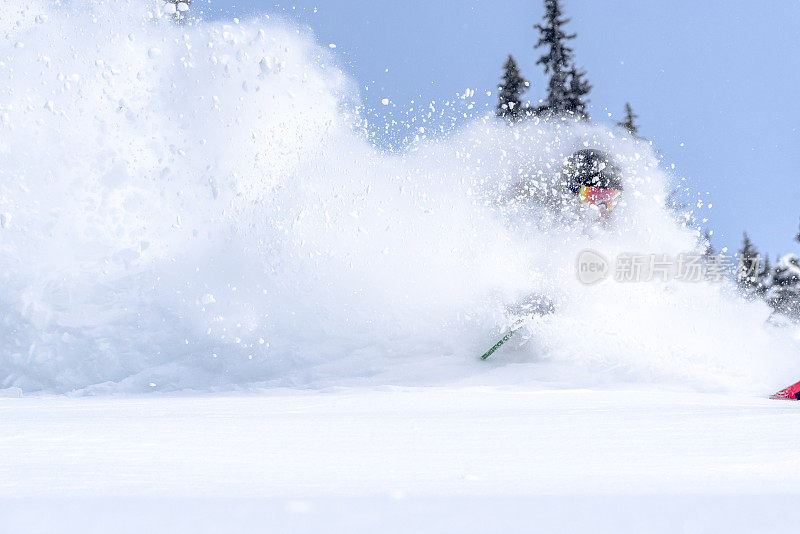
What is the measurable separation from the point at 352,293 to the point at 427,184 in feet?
7.47

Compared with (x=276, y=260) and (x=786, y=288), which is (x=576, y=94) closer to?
(x=276, y=260)

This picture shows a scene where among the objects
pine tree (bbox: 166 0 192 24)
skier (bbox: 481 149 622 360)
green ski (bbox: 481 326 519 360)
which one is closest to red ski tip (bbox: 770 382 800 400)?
green ski (bbox: 481 326 519 360)

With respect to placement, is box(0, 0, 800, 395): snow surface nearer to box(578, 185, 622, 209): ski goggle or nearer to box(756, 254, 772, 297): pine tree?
box(578, 185, 622, 209): ski goggle

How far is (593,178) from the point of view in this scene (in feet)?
39.1

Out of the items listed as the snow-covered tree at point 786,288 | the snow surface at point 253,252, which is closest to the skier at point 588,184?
the snow surface at point 253,252

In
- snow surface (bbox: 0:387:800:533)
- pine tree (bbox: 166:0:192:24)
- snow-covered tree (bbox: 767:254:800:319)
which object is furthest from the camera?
snow-covered tree (bbox: 767:254:800:319)

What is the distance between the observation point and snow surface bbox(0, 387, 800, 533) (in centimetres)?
123

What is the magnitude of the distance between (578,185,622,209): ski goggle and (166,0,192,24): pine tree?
720cm

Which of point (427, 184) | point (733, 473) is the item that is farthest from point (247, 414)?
point (427, 184)

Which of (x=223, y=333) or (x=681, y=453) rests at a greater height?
(x=223, y=333)

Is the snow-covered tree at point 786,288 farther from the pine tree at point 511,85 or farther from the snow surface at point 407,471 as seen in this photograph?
the snow surface at point 407,471

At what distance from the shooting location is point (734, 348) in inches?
347

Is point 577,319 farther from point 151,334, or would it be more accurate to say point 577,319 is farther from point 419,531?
point 419,531

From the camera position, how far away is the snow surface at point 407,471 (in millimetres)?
1230
